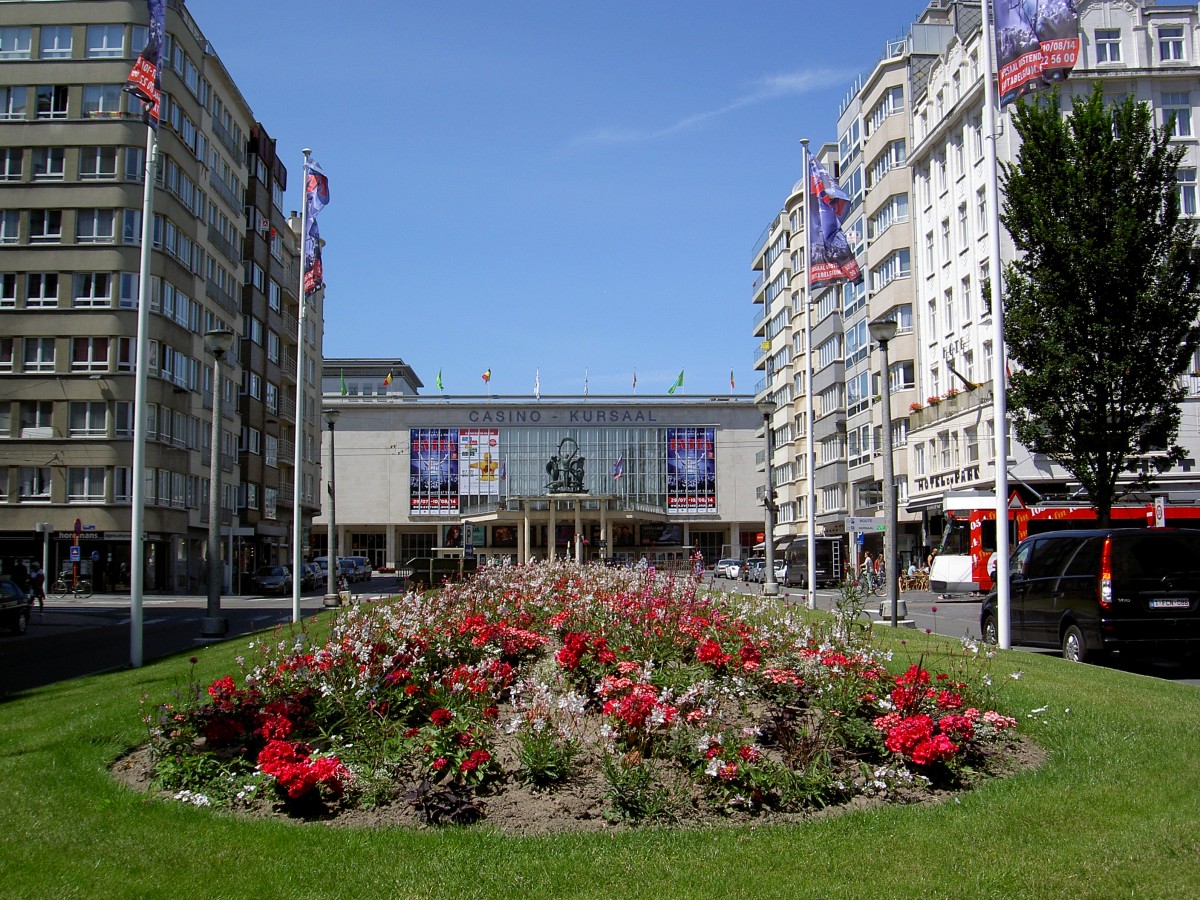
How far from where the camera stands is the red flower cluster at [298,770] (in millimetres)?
6395

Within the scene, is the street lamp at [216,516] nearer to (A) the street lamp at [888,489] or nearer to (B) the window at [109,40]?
(A) the street lamp at [888,489]

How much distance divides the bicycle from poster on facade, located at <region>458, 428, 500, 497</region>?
6935 cm

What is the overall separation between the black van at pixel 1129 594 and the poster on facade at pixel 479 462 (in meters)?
102

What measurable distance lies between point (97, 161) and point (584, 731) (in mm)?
49504

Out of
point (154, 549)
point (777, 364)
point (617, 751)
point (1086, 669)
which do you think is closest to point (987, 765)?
point (617, 751)

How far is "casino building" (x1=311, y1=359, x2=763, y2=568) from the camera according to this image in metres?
116

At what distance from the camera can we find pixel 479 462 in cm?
11675

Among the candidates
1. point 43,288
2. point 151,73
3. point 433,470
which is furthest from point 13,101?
point 433,470

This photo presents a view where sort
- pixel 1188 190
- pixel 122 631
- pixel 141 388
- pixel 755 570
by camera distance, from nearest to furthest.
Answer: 1. pixel 141 388
2. pixel 122 631
3. pixel 1188 190
4. pixel 755 570

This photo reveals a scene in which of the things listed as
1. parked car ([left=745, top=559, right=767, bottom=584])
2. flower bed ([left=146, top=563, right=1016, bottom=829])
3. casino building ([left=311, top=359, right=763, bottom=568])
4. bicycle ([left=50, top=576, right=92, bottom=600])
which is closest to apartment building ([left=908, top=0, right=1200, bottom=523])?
parked car ([left=745, top=559, right=767, bottom=584])

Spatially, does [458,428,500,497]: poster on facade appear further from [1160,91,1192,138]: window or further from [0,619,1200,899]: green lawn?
[0,619,1200,899]: green lawn

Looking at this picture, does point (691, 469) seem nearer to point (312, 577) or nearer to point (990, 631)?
point (312, 577)

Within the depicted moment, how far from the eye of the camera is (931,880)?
5090 millimetres

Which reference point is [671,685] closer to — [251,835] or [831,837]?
[831,837]
